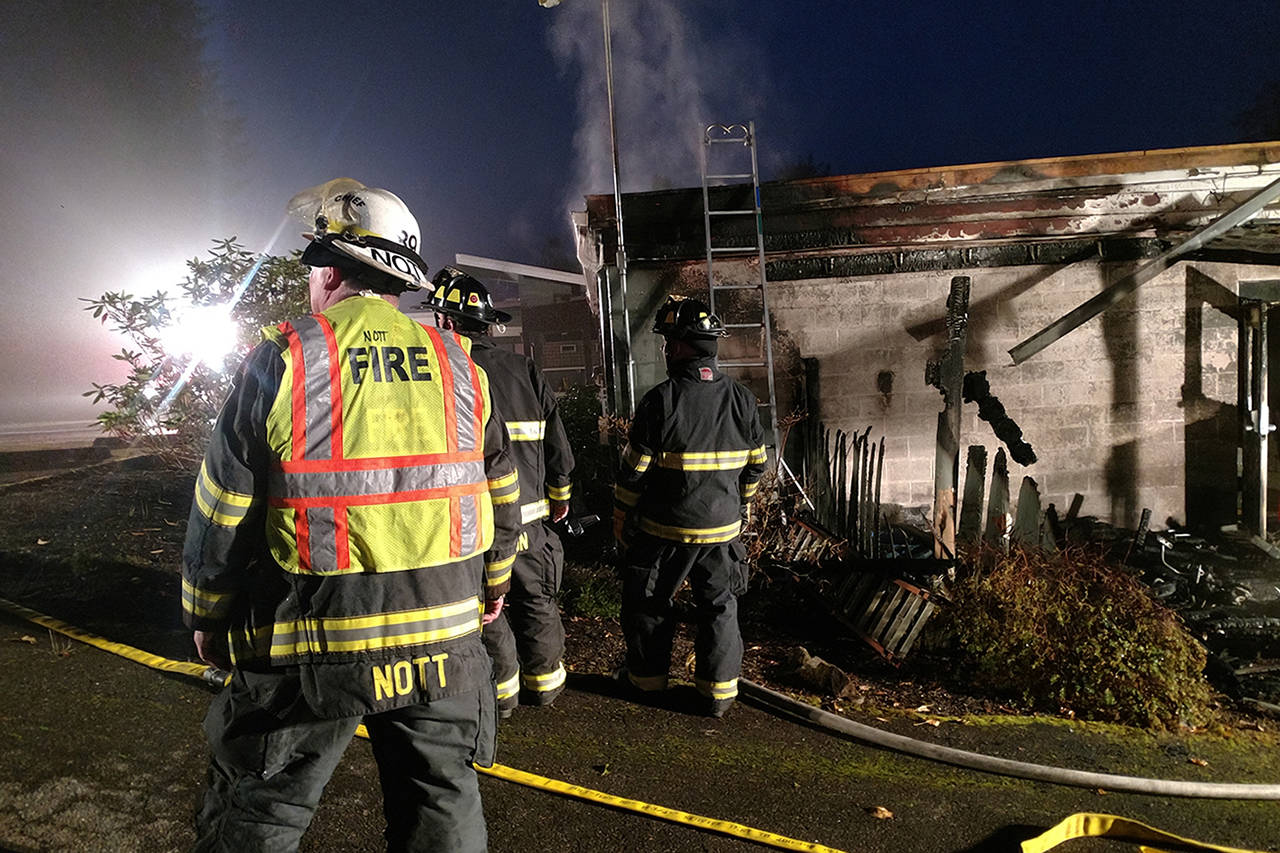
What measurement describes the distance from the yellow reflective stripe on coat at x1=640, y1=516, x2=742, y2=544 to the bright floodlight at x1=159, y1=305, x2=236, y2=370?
4844 millimetres

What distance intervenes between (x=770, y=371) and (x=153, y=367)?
5541 mm

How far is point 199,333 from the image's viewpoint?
6.16 meters

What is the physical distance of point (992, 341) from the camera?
23.0 ft

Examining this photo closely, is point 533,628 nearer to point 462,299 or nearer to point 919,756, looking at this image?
point 462,299

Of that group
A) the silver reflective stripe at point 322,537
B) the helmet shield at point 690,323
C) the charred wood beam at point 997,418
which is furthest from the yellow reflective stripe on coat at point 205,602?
the charred wood beam at point 997,418

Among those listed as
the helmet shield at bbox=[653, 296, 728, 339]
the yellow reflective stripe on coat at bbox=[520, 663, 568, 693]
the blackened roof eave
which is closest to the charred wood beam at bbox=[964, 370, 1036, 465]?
the blackened roof eave

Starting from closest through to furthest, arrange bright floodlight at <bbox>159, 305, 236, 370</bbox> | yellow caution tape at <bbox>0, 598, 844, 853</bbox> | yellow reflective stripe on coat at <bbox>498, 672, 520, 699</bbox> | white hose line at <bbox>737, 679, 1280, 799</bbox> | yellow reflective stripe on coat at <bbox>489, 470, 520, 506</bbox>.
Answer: yellow reflective stripe on coat at <bbox>489, 470, 520, 506</bbox> → yellow caution tape at <bbox>0, 598, 844, 853</bbox> → white hose line at <bbox>737, 679, 1280, 799</bbox> → yellow reflective stripe on coat at <bbox>498, 672, 520, 699</bbox> → bright floodlight at <bbox>159, 305, 236, 370</bbox>

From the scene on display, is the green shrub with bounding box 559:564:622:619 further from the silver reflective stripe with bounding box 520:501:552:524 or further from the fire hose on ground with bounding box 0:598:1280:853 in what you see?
the silver reflective stripe with bounding box 520:501:552:524

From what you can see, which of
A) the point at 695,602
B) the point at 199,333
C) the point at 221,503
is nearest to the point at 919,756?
the point at 695,602

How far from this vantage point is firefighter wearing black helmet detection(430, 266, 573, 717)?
10.8 ft

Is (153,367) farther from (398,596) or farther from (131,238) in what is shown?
(131,238)

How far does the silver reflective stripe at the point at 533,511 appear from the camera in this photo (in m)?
3.33

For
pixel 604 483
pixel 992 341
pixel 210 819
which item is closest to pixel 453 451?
pixel 210 819

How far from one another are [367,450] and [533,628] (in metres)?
2.10
